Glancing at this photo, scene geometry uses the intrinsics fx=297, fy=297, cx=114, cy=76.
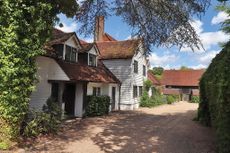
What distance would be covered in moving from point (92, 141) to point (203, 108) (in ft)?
29.9

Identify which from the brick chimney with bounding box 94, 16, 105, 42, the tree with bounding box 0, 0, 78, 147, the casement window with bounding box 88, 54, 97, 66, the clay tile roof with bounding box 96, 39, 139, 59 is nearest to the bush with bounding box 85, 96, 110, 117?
the casement window with bounding box 88, 54, 97, 66

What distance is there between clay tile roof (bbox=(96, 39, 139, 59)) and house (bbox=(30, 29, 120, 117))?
4.94 meters

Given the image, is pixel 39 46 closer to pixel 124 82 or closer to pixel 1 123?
pixel 1 123

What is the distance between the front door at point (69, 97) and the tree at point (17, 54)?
366 inches

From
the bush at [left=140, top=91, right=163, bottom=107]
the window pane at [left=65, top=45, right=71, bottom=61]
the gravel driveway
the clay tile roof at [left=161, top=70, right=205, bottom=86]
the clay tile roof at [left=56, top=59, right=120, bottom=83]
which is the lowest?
the gravel driveway

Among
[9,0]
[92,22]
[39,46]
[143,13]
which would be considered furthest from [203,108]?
[9,0]

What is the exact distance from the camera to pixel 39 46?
1232 cm

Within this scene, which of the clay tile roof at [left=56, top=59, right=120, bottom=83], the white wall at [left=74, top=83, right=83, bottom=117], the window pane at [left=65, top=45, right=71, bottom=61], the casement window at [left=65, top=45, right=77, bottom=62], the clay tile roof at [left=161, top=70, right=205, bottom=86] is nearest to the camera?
the clay tile roof at [left=56, top=59, right=120, bottom=83]

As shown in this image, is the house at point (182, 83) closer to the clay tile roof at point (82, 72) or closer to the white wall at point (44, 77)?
the clay tile roof at point (82, 72)

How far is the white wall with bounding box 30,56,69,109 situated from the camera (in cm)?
1714

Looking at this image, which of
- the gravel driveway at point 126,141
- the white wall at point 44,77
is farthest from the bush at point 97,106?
the gravel driveway at point 126,141

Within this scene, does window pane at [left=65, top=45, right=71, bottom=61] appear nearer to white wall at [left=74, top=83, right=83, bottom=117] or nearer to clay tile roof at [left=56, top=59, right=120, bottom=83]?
clay tile roof at [left=56, top=59, right=120, bottom=83]

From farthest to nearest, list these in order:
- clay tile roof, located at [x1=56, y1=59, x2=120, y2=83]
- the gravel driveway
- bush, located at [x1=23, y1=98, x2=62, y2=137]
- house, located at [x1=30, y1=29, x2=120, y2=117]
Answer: clay tile roof, located at [x1=56, y1=59, x2=120, y2=83] < house, located at [x1=30, y1=29, x2=120, y2=117] < bush, located at [x1=23, y1=98, x2=62, y2=137] < the gravel driveway

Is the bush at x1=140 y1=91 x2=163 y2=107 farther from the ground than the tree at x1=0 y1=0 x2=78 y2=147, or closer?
closer
